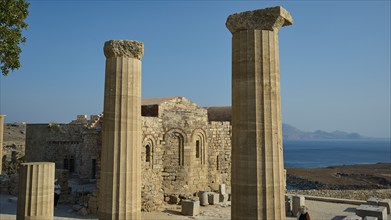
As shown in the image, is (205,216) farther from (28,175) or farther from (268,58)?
(268,58)

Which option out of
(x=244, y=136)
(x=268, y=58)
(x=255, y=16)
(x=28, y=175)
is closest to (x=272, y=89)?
(x=268, y=58)

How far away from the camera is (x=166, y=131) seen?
17078mm

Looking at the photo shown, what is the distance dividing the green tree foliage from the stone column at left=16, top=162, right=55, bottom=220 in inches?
142

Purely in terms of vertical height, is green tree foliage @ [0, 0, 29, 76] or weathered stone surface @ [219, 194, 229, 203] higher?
green tree foliage @ [0, 0, 29, 76]

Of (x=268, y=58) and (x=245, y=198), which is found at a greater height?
(x=268, y=58)

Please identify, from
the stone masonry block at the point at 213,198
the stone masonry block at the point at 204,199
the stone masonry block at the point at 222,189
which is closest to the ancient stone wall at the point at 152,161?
the stone masonry block at the point at 204,199

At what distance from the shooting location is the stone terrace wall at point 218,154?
18.7 metres

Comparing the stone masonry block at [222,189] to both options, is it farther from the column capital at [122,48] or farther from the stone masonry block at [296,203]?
the column capital at [122,48]

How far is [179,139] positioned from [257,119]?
12.6 meters

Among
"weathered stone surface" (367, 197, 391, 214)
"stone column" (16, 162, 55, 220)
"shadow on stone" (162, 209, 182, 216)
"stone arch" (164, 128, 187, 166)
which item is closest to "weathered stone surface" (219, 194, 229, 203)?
"stone arch" (164, 128, 187, 166)

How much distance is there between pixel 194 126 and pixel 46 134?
13.9 meters

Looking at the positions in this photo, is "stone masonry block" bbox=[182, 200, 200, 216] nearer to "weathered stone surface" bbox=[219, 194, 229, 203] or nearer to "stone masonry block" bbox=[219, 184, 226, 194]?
"weathered stone surface" bbox=[219, 194, 229, 203]

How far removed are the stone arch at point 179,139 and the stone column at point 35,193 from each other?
921 centimetres

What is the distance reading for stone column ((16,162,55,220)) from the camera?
7891 mm
